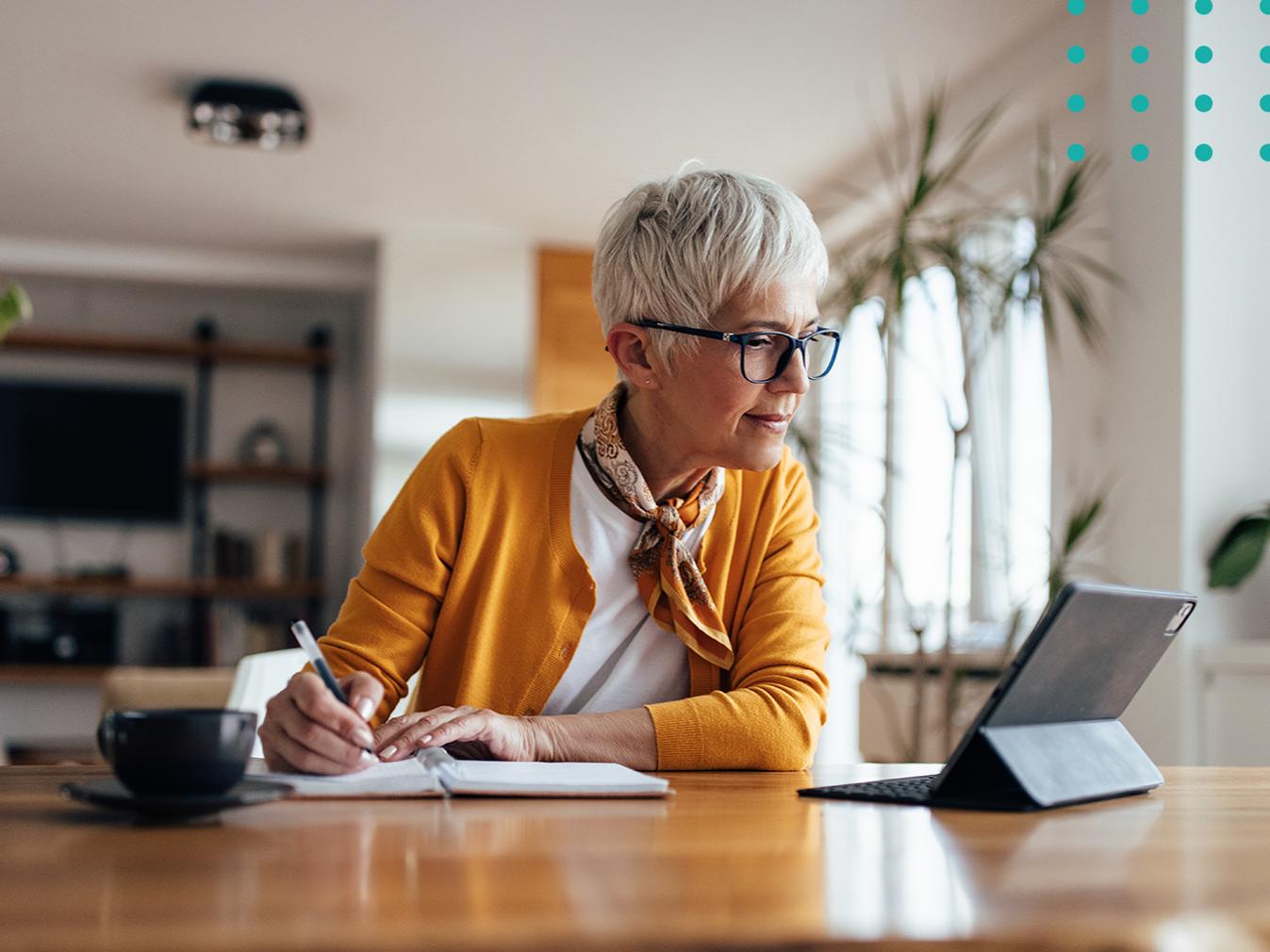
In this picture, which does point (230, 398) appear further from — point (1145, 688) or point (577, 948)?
point (577, 948)

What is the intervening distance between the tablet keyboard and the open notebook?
0.14 meters

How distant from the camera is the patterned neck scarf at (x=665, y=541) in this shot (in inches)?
63.2

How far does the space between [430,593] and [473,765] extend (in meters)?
0.46

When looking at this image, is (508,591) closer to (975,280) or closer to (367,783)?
(367,783)

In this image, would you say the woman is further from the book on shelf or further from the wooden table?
the book on shelf

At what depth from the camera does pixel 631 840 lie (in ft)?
2.78

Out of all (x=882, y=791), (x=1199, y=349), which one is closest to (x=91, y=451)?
(x=1199, y=349)

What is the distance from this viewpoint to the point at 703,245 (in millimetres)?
1616

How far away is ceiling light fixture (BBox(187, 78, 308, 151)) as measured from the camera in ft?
15.3

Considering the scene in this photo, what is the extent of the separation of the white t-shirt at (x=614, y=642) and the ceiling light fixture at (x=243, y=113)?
3494mm

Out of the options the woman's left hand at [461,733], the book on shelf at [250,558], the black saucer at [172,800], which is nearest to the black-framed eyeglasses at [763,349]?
the woman's left hand at [461,733]

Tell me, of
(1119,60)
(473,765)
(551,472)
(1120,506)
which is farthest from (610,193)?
(473,765)

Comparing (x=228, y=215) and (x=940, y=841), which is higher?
(x=228, y=215)

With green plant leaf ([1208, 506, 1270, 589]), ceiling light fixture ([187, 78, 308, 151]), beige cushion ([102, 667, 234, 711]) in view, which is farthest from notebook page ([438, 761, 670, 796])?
ceiling light fixture ([187, 78, 308, 151])
